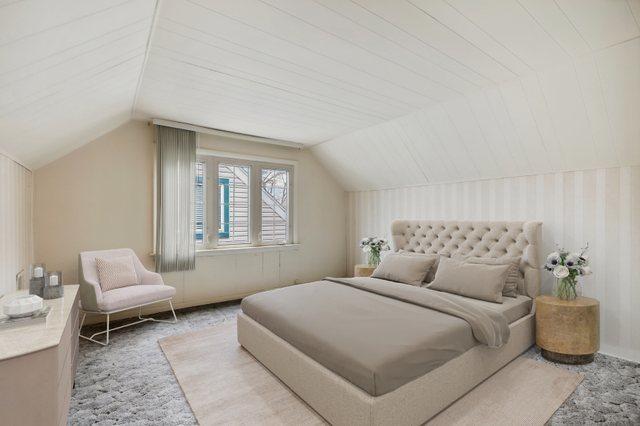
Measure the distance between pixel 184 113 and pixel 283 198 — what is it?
2095mm

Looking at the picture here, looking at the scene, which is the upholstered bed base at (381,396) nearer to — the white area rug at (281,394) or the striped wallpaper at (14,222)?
the white area rug at (281,394)

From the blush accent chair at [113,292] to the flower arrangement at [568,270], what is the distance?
3.91m

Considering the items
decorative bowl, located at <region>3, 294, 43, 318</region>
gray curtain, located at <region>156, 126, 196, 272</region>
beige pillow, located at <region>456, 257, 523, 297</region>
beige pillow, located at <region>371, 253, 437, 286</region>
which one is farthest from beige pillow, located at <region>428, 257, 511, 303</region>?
decorative bowl, located at <region>3, 294, 43, 318</region>

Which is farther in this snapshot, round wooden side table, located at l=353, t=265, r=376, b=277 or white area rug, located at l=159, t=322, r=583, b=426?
round wooden side table, located at l=353, t=265, r=376, b=277

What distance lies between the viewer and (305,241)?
5.47 meters

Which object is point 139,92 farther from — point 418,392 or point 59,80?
point 418,392

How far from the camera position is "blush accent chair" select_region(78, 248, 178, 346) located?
10.1ft

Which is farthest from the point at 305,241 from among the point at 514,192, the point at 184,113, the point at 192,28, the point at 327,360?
the point at 192,28

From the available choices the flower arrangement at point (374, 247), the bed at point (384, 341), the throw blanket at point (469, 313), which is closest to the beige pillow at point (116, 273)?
the bed at point (384, 341)

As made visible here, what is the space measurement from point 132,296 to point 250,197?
2180mm

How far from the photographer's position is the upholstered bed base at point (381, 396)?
171cm

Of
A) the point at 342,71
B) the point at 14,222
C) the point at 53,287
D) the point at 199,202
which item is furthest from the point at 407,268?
the point at 14,222

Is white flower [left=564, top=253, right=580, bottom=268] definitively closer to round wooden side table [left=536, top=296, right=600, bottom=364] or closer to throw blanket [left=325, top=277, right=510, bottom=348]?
round wooden side table [left=536, top=296, right=600, bottom=364]

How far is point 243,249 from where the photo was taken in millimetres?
4688
